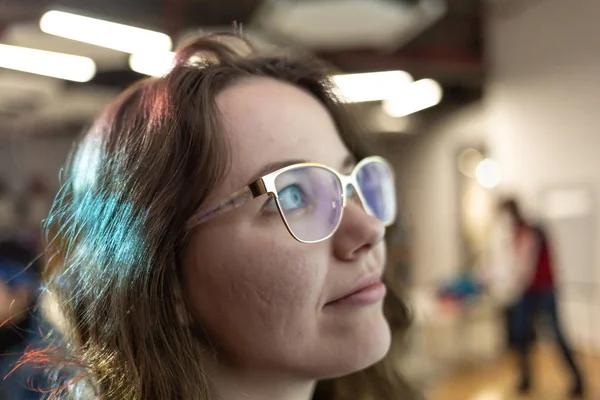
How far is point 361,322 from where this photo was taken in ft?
1.99

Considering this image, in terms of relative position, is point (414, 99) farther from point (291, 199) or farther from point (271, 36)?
point (291, 199)

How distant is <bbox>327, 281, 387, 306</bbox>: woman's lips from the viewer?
2.01 ft

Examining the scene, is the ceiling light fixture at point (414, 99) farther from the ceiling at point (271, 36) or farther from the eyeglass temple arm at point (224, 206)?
the eyeglass temple arm at point (224, 206)

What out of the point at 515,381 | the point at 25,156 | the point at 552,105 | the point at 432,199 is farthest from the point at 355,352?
the point at 432,199

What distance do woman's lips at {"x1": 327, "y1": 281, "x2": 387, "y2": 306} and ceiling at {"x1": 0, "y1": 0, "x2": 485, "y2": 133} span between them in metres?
0.51

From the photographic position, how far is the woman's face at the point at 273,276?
0.58 meters

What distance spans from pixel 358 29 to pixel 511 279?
5.66 ft

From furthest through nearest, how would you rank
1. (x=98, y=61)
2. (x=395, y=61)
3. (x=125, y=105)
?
1. (x=395, y=61)
2. (x=98, y=61)
3. (x=125, y=105)

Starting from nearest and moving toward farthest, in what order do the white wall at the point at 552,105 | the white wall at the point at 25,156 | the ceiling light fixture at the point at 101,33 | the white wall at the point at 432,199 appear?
the white wall at the point at 25,156 → the ceiling light fixture at the point at 101,33 → the white wall at the point at 552,105 → the white wall at the point at 432,199

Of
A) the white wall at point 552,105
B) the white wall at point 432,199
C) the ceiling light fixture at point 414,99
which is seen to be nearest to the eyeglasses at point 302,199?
the white wall at point 552,105

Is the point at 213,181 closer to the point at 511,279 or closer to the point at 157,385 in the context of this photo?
the point at 157,385

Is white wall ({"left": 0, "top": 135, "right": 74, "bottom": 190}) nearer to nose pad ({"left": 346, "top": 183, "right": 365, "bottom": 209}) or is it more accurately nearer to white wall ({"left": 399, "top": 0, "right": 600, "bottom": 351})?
nose pad ({"left": 346, "top": 183, "right": 365, "bottom": 209})

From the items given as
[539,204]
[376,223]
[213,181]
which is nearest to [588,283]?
[539,204]

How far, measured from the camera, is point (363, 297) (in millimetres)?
618
